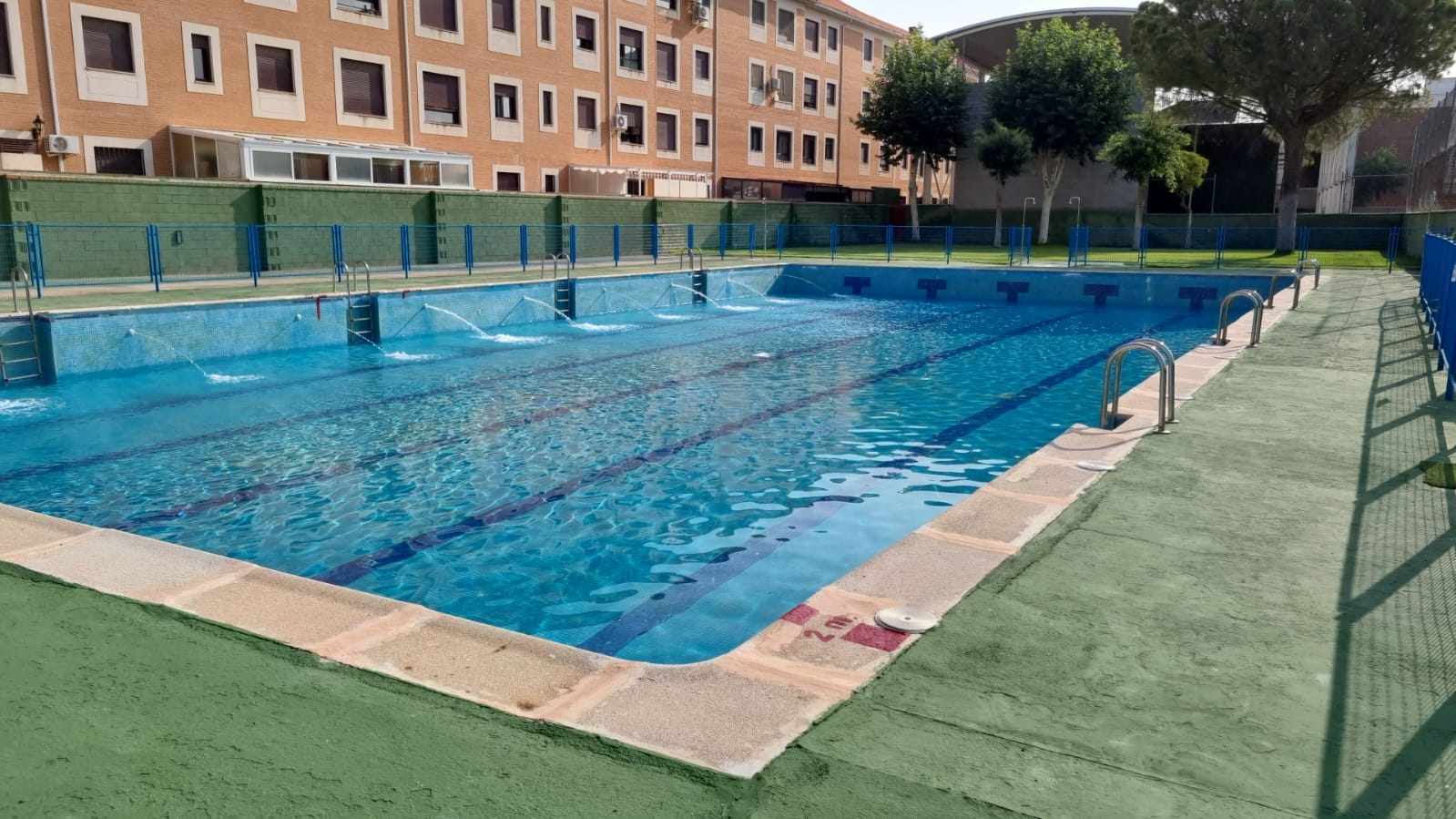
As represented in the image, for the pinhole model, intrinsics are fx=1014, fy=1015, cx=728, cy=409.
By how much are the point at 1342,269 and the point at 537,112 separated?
22.7m

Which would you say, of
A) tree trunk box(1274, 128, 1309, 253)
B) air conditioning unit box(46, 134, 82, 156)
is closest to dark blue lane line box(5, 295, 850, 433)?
air conditioning unit box(46, 134, 82, 156)

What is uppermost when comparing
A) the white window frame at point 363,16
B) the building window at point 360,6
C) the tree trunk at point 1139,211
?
the building window at point 360,6

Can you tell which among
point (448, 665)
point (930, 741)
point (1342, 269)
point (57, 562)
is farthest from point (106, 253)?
point (1342, 269)

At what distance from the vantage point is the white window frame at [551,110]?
31844 millimetres

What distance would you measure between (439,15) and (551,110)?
477 cm

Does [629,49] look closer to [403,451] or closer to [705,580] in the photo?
[403,451]

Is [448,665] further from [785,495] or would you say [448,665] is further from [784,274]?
[784,274]

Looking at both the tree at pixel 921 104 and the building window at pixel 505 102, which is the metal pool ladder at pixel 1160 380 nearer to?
the building window at pixel 505 102

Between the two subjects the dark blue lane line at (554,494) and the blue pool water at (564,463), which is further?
the dark blue lane line at (554,494)

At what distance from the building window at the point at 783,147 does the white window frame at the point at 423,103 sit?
16477 millimetres

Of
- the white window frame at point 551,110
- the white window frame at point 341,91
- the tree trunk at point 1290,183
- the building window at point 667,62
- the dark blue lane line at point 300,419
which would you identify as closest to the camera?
the dark blue lane line at point 300,419

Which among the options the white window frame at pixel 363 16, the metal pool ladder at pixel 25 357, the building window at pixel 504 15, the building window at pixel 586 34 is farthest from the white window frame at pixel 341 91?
the metal pool ladder at pixel 25 357

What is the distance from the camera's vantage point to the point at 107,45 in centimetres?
2175

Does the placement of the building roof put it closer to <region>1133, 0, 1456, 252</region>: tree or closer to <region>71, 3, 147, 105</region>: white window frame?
<region>1133, 0, 1456, 252</region>: tree
